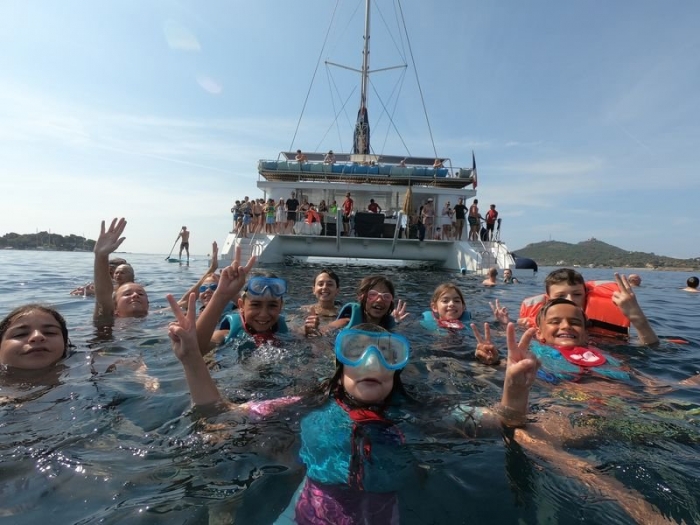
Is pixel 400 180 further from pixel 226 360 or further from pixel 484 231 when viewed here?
pixel 226 360

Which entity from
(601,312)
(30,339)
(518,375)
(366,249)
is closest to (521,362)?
(518,375)

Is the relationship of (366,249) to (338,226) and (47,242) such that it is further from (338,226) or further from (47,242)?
(47,242)

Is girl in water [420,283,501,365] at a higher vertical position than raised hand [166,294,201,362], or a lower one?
lower

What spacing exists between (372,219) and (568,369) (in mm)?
12925

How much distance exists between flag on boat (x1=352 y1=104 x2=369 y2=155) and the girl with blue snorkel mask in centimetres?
2369

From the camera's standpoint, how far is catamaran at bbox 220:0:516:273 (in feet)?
50.1

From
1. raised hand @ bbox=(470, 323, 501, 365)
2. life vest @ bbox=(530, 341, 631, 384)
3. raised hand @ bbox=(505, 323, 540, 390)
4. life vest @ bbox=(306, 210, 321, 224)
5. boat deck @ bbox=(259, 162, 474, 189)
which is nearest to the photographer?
raised hand @ bbox=(505, 323, 540, 390)

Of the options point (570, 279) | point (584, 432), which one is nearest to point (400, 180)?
point (570, 279)

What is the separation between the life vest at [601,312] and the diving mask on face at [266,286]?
129 inches

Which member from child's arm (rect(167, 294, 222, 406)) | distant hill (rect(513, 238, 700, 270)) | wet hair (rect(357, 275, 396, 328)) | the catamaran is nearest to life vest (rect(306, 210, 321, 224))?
the catamaran

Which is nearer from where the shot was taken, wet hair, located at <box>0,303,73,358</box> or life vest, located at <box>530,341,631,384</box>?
wet hair, located at <box>0,303,73,358</box>

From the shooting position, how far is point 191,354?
2283 millimetres

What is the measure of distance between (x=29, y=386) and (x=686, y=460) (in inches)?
167

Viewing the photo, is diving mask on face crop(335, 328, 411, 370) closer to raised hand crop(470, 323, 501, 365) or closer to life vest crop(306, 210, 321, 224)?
raised hand crop(470, 323, 501, 365)
